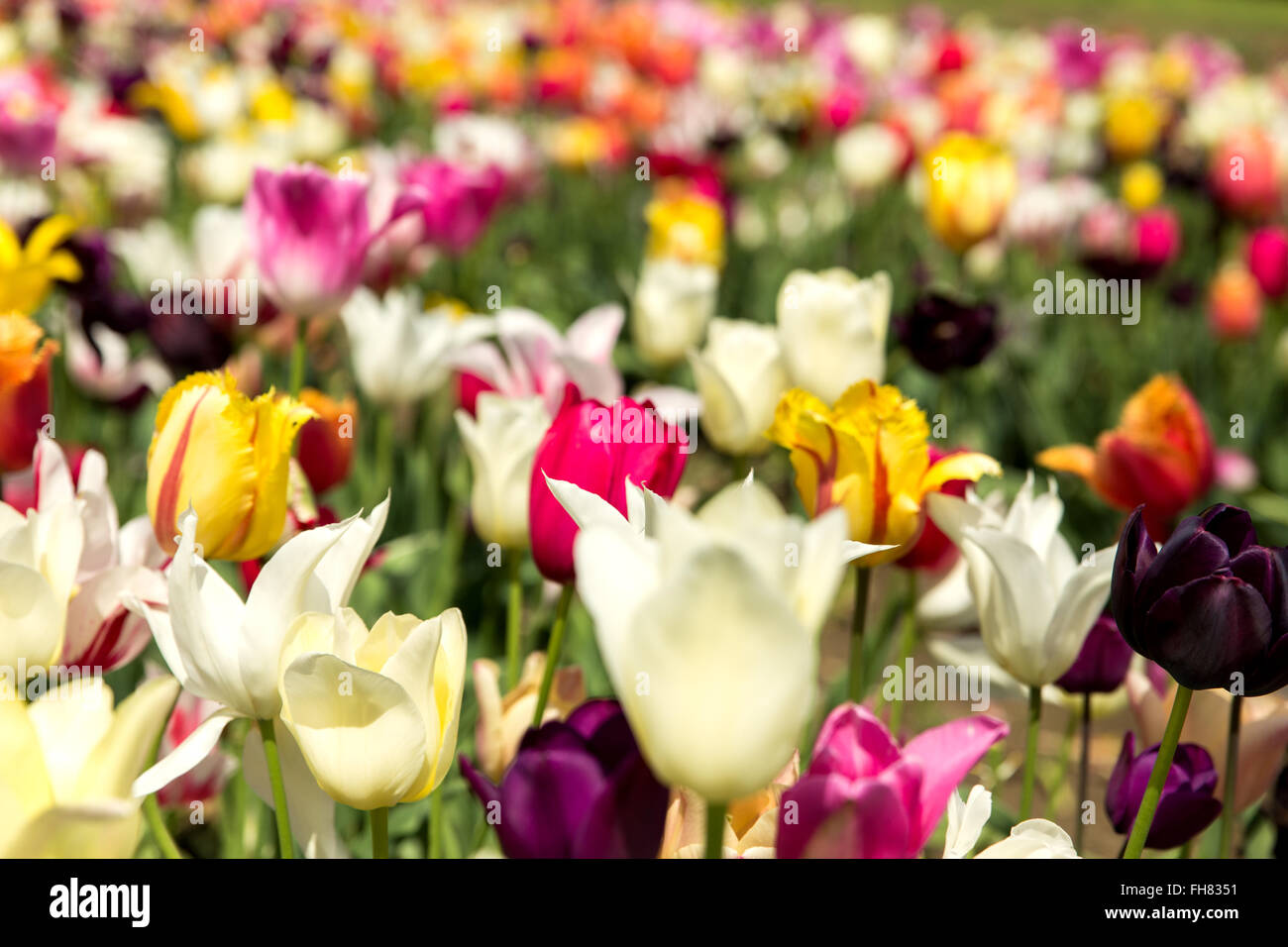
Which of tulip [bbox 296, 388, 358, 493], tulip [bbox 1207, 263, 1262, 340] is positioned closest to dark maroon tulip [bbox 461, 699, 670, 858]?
tulip [bbox 296, 388, 358, 493]

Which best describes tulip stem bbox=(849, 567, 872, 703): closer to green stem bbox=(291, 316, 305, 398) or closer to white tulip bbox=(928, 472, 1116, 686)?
white tulip bbox=(928, 472, 1116, 686)

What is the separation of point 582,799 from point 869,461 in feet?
1.49

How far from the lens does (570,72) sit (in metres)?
5.74

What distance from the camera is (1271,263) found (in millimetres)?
3709

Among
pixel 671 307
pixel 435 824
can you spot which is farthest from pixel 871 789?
pixel 671 307

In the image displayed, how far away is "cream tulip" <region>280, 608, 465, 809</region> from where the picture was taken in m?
0.77

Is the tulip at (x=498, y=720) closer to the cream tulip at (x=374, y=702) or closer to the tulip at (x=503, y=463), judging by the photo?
the tulip at (x=503, y=463)

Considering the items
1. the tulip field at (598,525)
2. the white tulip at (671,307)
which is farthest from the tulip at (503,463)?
the white tulip at (671,307)

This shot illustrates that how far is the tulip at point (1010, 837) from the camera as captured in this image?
814mm

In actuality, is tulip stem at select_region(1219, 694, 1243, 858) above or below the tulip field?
below

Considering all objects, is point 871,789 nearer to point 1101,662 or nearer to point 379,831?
point 379,831

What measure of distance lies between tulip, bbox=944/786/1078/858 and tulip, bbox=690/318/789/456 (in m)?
0.71

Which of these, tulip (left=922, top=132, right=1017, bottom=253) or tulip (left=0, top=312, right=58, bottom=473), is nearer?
tulip (left=0, top=312, right=58, bottom=473)
